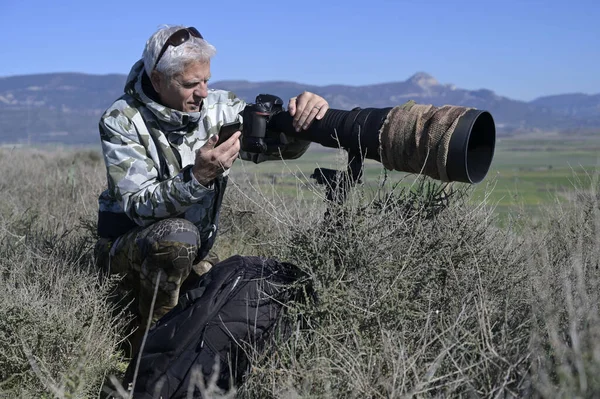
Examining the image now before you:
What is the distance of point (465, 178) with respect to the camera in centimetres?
303

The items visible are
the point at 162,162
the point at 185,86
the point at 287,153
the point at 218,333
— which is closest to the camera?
the point at 218,333

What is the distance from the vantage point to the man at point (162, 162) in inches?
139

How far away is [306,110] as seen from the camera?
3561mm

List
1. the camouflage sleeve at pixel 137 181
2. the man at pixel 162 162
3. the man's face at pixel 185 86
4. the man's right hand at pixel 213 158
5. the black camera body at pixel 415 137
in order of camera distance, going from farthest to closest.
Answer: the man's face at pixel 185 86, the man at pixel 162 162, the camouflage sleeve at pixel 137 181, the man's right hand at pixel 213 158, the black camera body at pixel 415 137

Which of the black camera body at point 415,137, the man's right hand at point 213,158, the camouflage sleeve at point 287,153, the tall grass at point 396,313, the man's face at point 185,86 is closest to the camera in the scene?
the tall grass at point 396,313

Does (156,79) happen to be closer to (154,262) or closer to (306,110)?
(306,110)

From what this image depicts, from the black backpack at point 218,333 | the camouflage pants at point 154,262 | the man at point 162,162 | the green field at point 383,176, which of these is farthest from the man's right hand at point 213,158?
the black backpack at point 218,333

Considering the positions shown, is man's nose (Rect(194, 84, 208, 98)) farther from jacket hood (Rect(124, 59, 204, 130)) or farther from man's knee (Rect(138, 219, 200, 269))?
man's knee (Rect(138, 219, 200, 269))

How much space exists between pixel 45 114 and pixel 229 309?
131 meters

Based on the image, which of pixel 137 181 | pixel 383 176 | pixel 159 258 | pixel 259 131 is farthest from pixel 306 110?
pixel 159 258

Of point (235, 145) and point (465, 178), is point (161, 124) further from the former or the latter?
point (465, 178)

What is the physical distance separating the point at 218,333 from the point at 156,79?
1.38m

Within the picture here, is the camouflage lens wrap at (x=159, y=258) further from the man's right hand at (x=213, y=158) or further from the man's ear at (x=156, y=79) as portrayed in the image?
the man's ear at (x=156, y=79)

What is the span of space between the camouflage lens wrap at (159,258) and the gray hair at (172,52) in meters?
0.75
